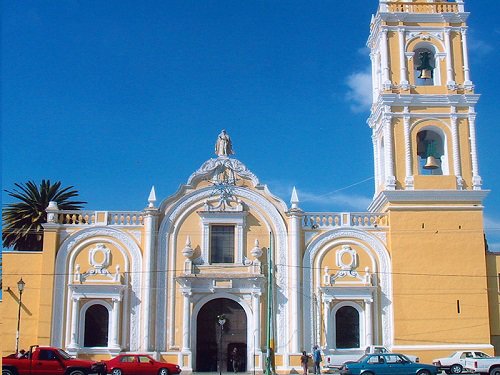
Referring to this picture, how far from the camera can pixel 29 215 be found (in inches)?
1658

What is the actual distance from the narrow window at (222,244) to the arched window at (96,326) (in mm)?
5763

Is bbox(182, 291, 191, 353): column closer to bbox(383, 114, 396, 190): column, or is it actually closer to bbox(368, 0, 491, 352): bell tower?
bbox(368, 0, 491, 352): bell tower

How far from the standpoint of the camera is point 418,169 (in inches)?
1398

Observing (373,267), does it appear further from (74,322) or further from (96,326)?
(74,322)

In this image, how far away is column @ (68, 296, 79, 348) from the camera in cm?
3296

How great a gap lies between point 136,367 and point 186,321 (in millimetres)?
4400

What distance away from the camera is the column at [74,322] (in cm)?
3296

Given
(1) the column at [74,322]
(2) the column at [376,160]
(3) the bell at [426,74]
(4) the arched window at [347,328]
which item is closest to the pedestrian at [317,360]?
(4) the arched window at [347,328]

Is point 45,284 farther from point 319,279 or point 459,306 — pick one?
point 459,306

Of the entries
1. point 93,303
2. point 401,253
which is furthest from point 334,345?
point 93,303

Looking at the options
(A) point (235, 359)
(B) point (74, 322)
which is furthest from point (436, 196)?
(B) point (74, 322)

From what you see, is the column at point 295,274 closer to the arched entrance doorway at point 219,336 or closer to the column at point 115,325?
the arched entrance doorway at point 219,336

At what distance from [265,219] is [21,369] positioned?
1354 cm

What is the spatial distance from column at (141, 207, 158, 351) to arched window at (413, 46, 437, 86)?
15.4 meters
